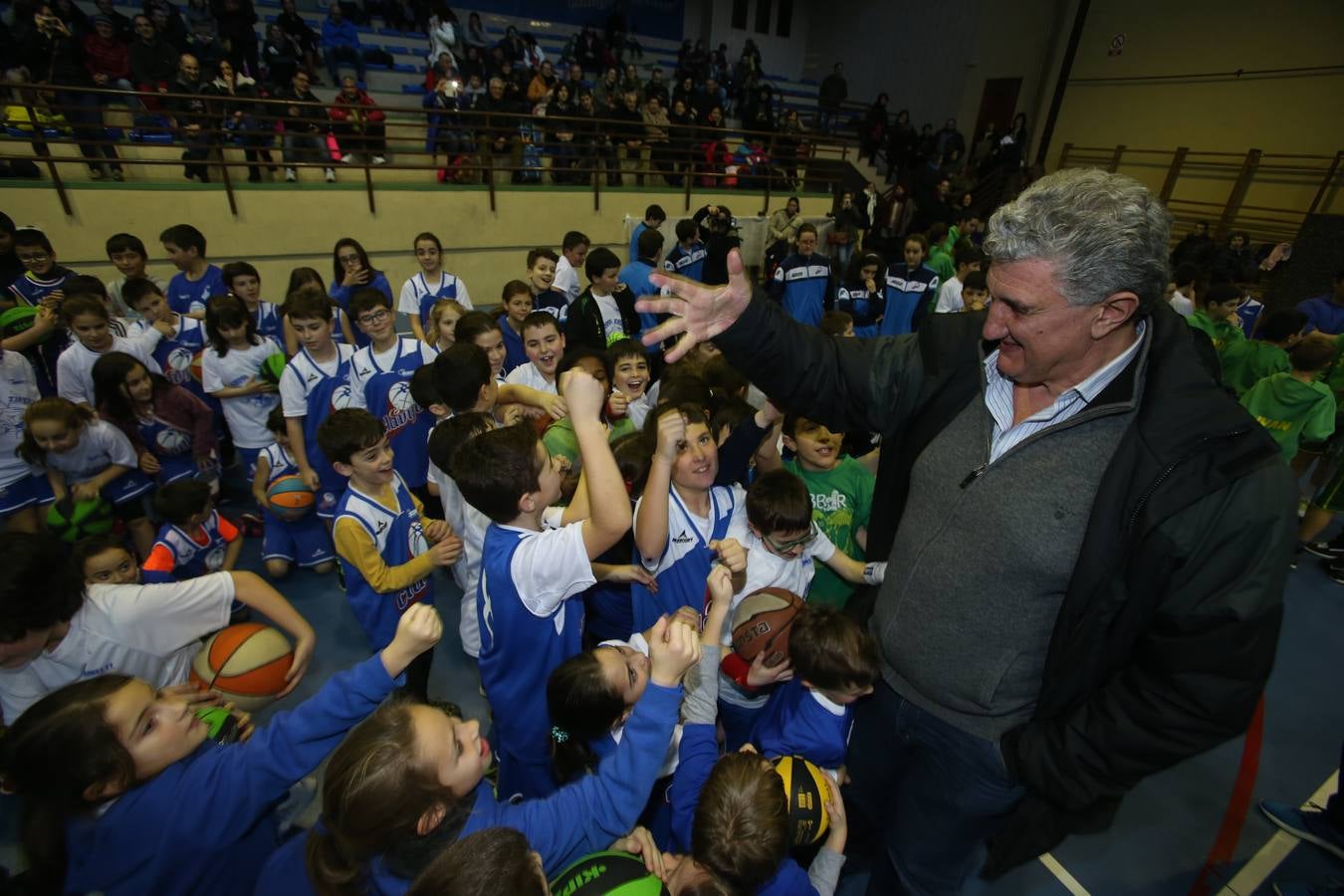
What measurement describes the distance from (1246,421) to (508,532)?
6.12ft

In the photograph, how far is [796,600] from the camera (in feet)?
7.64

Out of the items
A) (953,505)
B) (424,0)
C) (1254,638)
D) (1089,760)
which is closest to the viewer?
(1254,638)

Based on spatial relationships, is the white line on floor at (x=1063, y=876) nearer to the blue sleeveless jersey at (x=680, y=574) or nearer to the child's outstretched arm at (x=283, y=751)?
the blue sleeveless jersey at (x=680, y=574)

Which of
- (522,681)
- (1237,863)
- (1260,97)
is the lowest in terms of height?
(1237,863)

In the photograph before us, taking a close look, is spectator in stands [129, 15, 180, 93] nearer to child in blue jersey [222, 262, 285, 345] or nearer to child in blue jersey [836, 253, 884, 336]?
child in blue jersey [222, 262, 285, 345]

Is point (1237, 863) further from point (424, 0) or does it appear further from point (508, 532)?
point (424, 0)

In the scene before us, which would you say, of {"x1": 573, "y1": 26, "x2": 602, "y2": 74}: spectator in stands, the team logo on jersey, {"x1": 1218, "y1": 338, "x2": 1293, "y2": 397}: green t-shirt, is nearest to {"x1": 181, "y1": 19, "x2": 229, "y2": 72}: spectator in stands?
{"x1": 573, "y1": 26, "x2": 602, "y2": 74}: spectator in stands

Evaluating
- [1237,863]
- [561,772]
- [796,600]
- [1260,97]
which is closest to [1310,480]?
[1237,863]

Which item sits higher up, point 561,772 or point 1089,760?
point 1089,760

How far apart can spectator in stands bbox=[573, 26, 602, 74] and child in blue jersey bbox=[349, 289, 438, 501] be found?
13.2m

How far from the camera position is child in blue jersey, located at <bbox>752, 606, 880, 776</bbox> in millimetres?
1797

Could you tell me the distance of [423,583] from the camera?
2.97 m

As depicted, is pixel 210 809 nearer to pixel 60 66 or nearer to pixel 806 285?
pixel 806 285

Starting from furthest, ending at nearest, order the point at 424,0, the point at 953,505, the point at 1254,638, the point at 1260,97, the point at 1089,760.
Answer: the point at 424,0 → the point at 1260,97 → the point at 953,505 → the point at 1089,760 → the point at 1254,638
